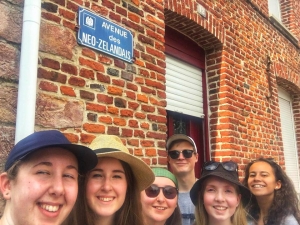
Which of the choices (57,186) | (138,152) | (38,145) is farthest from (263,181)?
(38,145)

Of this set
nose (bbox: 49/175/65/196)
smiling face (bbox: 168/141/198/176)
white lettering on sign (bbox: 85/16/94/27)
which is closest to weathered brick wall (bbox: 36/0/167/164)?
white lettering on sign (bbox: 85/16/94/27)

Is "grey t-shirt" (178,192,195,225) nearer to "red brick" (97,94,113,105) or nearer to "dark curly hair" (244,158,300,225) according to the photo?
"dark curly hair" (244,158,300,225)

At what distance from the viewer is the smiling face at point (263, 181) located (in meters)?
3.16

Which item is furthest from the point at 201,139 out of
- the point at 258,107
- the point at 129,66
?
the point at 129,66

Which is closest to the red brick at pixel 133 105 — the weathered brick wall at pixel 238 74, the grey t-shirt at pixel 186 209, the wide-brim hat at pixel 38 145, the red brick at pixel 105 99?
the red brick at pixel 105 99

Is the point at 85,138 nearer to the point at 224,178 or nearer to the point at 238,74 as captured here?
the point at 224,178

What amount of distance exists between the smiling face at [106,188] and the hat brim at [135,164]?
5 centimetres

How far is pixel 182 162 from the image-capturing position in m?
3.18

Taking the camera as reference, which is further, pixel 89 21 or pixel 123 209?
pixel 89 21

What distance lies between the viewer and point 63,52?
2617 mm

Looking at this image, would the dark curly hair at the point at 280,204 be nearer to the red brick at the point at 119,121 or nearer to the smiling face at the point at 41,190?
the red brick at the point at 119,121

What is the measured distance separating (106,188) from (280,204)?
6.47 feet

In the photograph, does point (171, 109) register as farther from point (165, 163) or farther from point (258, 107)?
point (258, 107)

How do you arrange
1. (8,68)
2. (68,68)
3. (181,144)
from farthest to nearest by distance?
(181,144)
(68,68)
(8,68)
